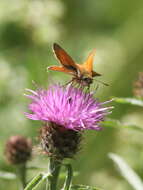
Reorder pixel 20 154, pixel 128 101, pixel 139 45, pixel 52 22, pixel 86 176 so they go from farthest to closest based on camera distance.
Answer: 1. pixel 139 45
2. pixel 52 22
3. pixel 86 176
4. pixel 20 154
5. pixel 128 101

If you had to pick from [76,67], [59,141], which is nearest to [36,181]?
[59,141]

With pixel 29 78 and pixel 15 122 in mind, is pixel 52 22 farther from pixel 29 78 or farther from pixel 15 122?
pixel 15 122

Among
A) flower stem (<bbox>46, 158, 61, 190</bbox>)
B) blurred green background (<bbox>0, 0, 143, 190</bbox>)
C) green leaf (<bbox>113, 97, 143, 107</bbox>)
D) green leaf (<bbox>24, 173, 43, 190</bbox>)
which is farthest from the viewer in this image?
blurred green background (<bbox>0, 0, 143, 190</bbox>)

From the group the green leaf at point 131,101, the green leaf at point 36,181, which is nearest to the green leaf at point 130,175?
the green leaf at point 131,101

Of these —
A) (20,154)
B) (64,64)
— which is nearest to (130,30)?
(20,154)

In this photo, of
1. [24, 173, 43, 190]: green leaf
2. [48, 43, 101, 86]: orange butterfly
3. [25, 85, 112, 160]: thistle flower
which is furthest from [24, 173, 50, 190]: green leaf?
[48, 43, 101, 86]: orange butterfly

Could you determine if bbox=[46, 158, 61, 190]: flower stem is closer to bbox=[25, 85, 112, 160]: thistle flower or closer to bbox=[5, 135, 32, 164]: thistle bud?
bbox=[25, 85, 112, 160]: thistle flower

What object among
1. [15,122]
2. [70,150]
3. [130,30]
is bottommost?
[70,150]
